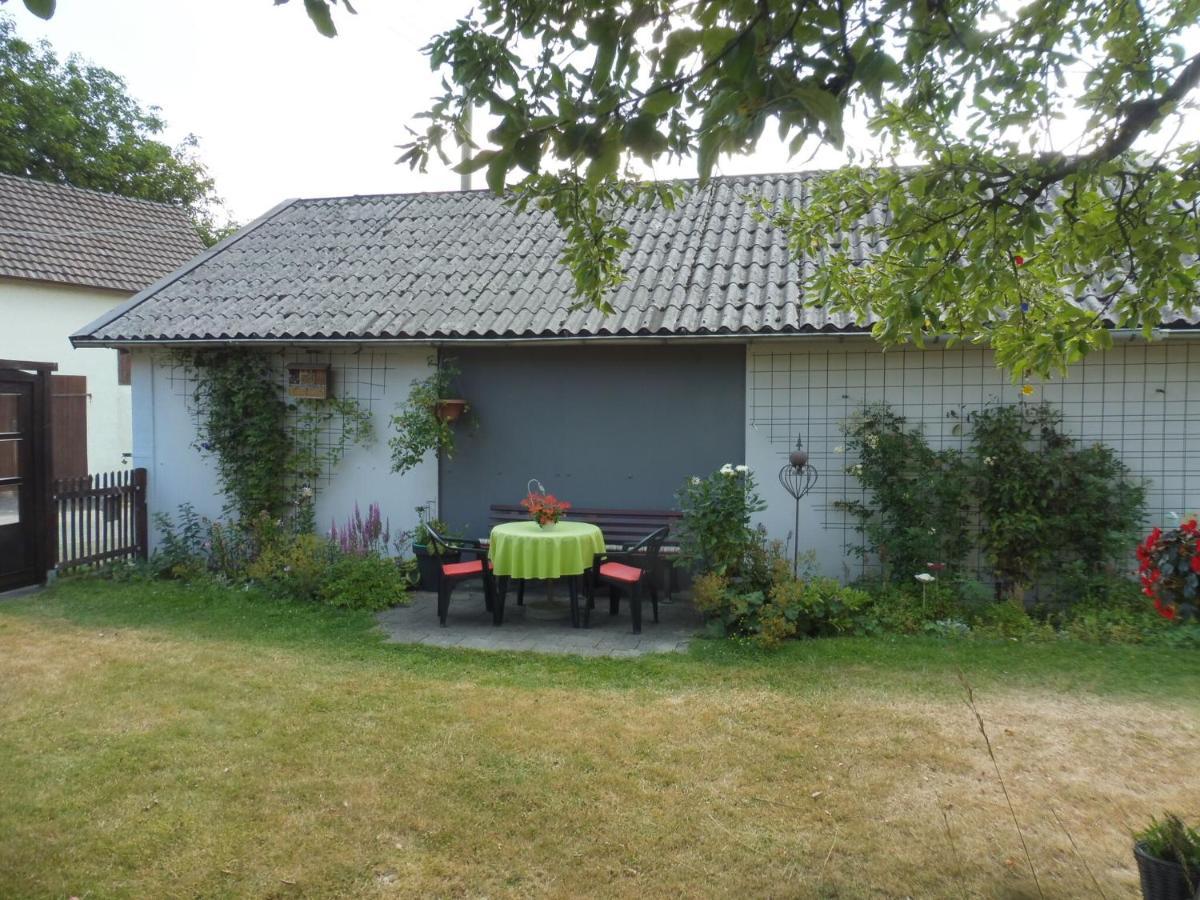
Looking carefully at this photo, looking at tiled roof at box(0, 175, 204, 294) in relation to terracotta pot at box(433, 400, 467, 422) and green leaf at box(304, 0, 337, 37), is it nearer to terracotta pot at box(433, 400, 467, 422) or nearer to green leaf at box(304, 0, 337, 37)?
terracotta pot at box(433, 400, 467, 422)

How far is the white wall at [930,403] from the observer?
24.4 ft

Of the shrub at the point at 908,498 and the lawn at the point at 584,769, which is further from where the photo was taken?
the shrub at the point at 908,498

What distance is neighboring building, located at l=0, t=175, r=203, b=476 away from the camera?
51.3 ft

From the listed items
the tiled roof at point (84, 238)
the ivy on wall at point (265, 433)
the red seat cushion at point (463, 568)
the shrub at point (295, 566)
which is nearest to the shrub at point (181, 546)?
the ivy on wall at point (265, 433)

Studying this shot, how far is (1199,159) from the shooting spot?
12.3ft

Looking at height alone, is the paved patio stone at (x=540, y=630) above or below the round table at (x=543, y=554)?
below

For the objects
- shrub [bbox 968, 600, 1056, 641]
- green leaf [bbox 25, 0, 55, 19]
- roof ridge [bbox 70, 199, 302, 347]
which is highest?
roof ridge [bbox 70, 199, 302, 347]

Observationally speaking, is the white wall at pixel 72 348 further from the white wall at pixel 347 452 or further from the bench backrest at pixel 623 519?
the bench backrest at pixel 623 519

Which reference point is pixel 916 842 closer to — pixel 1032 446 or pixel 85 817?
pixel 85 817

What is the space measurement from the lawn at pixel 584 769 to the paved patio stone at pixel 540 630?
36 centimetres

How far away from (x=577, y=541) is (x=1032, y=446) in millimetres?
4084

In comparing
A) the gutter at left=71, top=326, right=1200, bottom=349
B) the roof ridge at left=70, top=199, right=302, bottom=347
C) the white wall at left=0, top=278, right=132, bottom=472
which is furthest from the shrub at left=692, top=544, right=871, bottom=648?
the white wall at left=0, top=278, right=132, bottom=472

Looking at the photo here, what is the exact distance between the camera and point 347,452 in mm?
9281

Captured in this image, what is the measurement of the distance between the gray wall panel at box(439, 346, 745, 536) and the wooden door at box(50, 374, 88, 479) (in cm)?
1020
